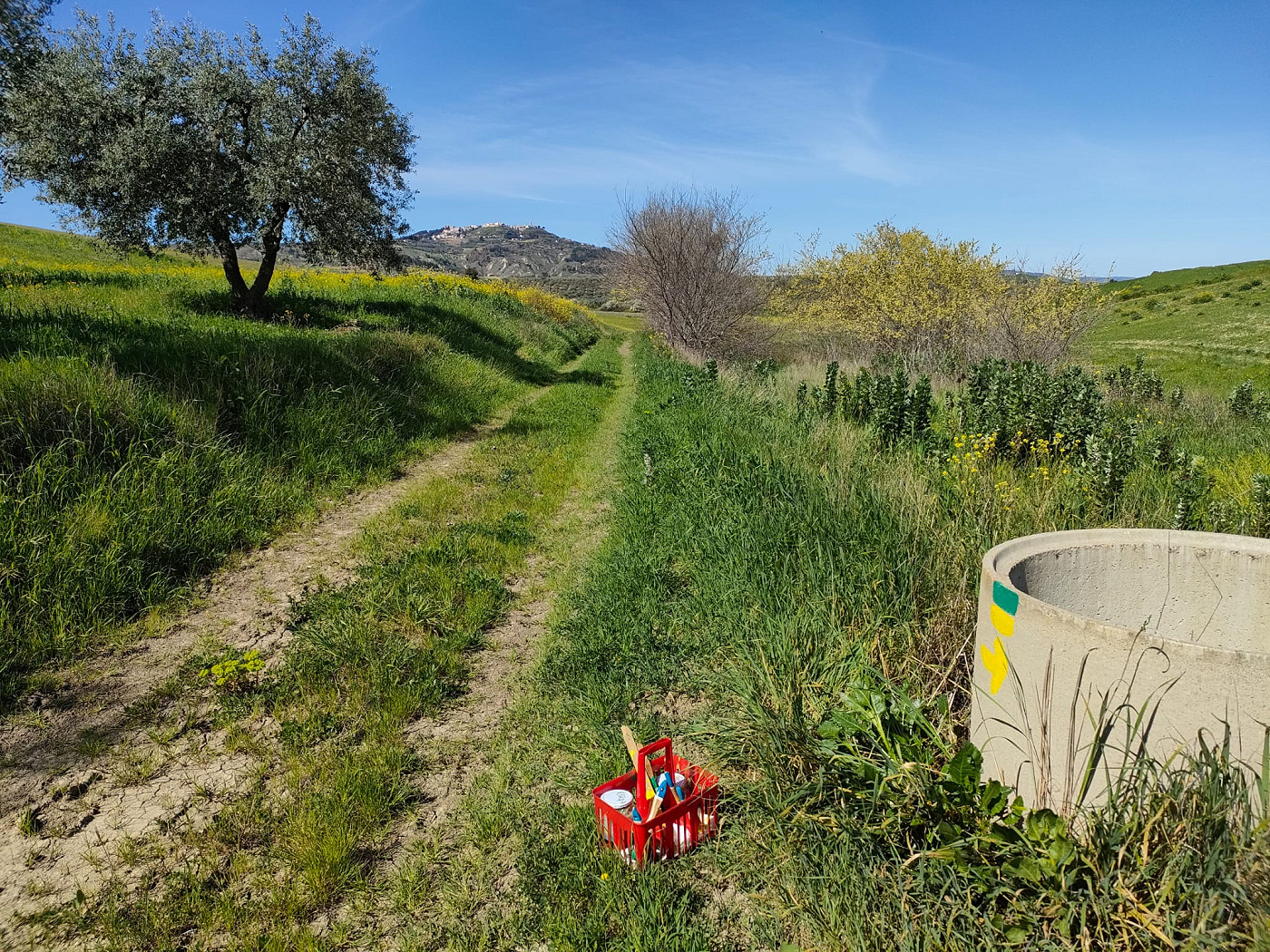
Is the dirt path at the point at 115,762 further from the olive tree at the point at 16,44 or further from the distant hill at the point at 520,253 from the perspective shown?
the distant hill at the point at 520,253

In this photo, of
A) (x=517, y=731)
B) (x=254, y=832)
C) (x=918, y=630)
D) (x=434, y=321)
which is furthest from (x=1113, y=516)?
(x=434, y=321)

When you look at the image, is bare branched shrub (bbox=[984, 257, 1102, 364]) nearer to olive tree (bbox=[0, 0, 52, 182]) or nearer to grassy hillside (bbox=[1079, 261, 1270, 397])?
grassy hillside (bbox=[1079, 261, 1270, 397])

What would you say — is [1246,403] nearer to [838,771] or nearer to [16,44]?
[838,771]

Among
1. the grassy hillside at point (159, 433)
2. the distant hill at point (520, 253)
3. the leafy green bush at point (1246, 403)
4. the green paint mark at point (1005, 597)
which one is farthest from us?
the distant hill at point (520, 253)

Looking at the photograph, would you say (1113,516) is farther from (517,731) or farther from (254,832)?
(254,832)

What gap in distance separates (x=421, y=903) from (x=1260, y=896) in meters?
2.44

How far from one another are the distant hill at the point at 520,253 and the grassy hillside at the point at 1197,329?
44.7 meters

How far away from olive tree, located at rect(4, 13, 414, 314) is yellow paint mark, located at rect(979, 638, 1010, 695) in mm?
14349

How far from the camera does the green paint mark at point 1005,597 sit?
2254 millimetres

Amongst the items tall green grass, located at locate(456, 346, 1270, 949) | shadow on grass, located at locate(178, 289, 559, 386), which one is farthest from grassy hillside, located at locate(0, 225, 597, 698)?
tall green grass, located at locate(456, 346, 1270, 949)

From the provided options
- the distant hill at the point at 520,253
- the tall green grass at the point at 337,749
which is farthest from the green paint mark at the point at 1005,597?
the distant hill at the point at 520,253

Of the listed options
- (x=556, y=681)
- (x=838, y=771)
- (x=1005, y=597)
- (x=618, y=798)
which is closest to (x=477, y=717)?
(x=556, y=681)

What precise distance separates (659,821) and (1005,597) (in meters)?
1.43

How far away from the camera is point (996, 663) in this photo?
7.90 feet
